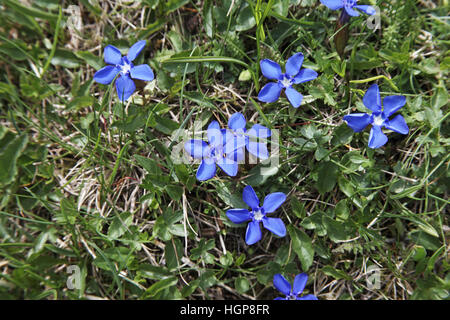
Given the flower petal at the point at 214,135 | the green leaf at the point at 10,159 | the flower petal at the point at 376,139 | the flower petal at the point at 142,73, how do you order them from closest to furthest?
the flower petal at the point at 376,139, the flower petal at the point at 214,135, the flower petal at the point at 142,73, the green leaf at the point at 10,159

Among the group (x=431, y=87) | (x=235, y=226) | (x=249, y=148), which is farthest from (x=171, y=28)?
(x=431, y=87)

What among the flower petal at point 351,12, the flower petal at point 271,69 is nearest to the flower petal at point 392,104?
the flower petal at point 351,12

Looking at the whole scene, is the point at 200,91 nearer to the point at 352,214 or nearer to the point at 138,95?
the point at 138,95

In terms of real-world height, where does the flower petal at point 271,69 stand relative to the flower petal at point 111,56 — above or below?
below

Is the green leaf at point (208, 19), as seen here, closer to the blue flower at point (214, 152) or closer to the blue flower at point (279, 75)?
the blue flower at point (279, 75)

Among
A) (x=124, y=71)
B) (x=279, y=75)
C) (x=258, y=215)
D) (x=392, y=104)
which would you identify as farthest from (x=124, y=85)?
(x=392, y=104)

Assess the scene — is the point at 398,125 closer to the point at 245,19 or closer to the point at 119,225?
the point at 245,19

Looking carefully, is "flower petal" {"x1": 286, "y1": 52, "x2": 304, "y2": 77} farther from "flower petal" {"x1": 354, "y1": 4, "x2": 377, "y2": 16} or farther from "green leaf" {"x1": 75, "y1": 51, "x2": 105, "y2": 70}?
"green leaf" {"x1": 75, "y1": 51, "x2": 105, "y2": 70}
